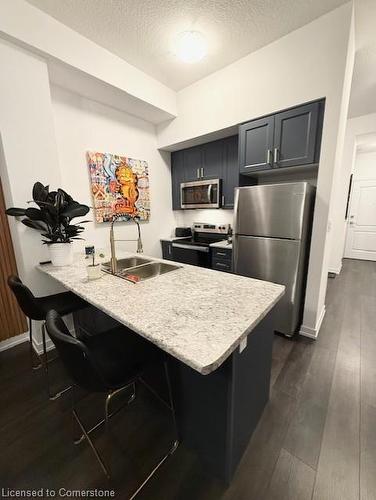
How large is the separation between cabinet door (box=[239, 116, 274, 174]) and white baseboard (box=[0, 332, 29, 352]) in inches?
122

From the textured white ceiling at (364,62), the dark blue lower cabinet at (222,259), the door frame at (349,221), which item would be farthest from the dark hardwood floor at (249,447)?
the door frame at (349,221)

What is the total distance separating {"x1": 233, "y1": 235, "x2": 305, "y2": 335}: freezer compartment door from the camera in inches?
82.4

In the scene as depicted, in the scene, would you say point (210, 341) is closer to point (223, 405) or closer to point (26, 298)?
point (223, 405)

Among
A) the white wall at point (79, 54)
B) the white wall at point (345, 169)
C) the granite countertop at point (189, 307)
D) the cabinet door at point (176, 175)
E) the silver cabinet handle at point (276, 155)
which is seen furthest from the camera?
the white wall at point (345, 169)

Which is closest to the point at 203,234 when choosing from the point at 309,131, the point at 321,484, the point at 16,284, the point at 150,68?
the point at 309,131

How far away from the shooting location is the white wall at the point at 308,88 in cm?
183

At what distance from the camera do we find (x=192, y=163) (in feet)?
11.2

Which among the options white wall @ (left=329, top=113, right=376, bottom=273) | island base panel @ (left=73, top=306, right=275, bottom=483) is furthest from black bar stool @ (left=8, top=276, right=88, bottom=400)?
white wall @ (left=329, top=113, right=376, bottom=273)

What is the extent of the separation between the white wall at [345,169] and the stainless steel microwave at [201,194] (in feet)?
6.82

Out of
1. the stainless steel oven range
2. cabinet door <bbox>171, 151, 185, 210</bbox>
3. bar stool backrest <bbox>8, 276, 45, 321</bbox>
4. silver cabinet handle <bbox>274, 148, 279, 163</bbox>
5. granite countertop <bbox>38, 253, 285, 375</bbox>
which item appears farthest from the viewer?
cabinet door <bbox>171, 151, 185, 210</bbox>

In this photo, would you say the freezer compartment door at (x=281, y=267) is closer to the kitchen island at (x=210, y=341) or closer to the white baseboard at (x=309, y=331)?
the white baseboard at (x=309, y=331)

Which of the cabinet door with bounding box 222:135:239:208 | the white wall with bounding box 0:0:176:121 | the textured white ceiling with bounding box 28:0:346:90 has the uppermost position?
the textured white ceiling with bounding box 28:0:346:90

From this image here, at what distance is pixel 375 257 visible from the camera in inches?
204

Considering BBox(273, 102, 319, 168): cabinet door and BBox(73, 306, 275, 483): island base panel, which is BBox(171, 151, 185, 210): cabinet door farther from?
BBox(73, 306, 275, 483): island base panel
